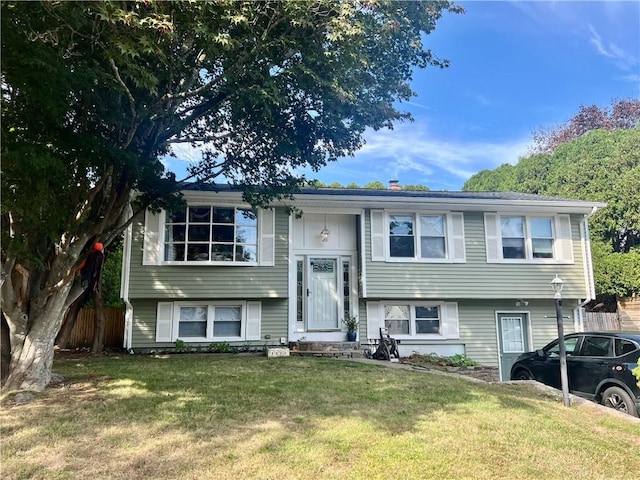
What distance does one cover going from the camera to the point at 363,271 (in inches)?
475

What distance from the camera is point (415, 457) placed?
4.00m

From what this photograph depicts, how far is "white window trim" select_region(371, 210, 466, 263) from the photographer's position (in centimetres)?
1233

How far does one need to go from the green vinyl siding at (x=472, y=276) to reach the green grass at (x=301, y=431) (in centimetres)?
494

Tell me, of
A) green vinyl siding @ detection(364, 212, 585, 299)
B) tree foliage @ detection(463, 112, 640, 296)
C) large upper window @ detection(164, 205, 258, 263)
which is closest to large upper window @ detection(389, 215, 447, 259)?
green vinyl siding @ detection(364, 212, 585, 299)

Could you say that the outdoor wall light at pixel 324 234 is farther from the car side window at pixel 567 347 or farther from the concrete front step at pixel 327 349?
the car side window at pixel 567 347

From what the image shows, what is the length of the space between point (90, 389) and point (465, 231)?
10.3 metres

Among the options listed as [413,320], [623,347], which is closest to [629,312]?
[413,320]

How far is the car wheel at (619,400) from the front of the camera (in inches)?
270

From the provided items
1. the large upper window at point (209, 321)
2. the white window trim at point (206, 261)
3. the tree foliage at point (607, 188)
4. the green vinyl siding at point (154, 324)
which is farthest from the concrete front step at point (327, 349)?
the tree foliage at point (607, 188)

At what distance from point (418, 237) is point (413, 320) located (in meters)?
2.43

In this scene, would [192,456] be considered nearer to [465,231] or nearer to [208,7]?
[208,7]

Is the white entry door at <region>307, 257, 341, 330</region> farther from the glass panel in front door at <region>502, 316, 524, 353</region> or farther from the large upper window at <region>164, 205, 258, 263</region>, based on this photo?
the glass panel in front door at <region>502, 316, 524, 353</region>

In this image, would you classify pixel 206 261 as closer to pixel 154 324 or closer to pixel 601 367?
pixel 154 324

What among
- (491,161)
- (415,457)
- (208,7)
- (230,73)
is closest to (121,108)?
(230,73)
